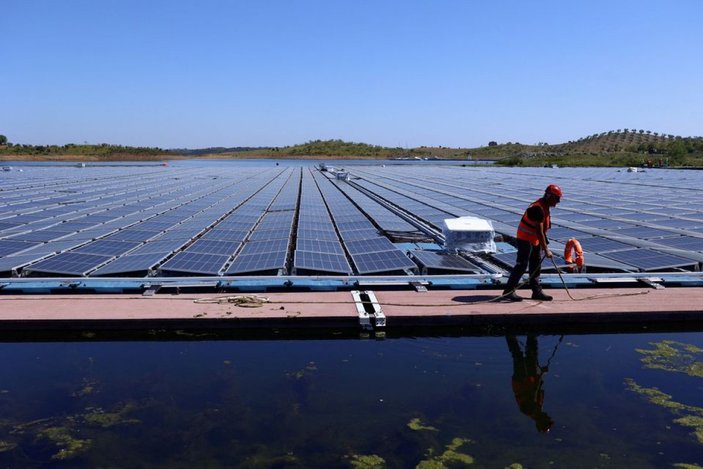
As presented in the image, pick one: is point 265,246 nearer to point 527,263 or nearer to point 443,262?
point 443,262

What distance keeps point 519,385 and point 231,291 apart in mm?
5888

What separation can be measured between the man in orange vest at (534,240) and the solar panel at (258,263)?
484cm

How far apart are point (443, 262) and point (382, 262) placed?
61.2 inches

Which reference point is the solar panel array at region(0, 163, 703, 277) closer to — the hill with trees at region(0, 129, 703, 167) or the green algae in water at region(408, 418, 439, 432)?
the green algae in water at region(408, 418, 439, 432)

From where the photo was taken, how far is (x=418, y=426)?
6.16 metres

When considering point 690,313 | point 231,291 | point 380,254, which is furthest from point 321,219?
point 690,313

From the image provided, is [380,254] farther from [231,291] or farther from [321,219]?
[321,219]

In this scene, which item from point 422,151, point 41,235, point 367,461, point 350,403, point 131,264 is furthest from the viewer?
point 422,151

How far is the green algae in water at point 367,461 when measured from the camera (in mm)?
5383

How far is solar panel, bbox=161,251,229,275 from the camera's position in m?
11.5

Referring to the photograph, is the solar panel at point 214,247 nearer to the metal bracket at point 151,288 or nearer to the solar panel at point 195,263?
the solar panel at point 195,263

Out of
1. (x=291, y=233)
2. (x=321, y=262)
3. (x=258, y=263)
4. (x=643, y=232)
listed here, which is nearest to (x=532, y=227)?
(x=321, y=262)

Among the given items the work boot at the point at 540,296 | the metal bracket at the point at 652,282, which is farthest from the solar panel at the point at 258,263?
the metal bracket at the point at 652,282

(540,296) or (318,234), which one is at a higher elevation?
(318,234)
